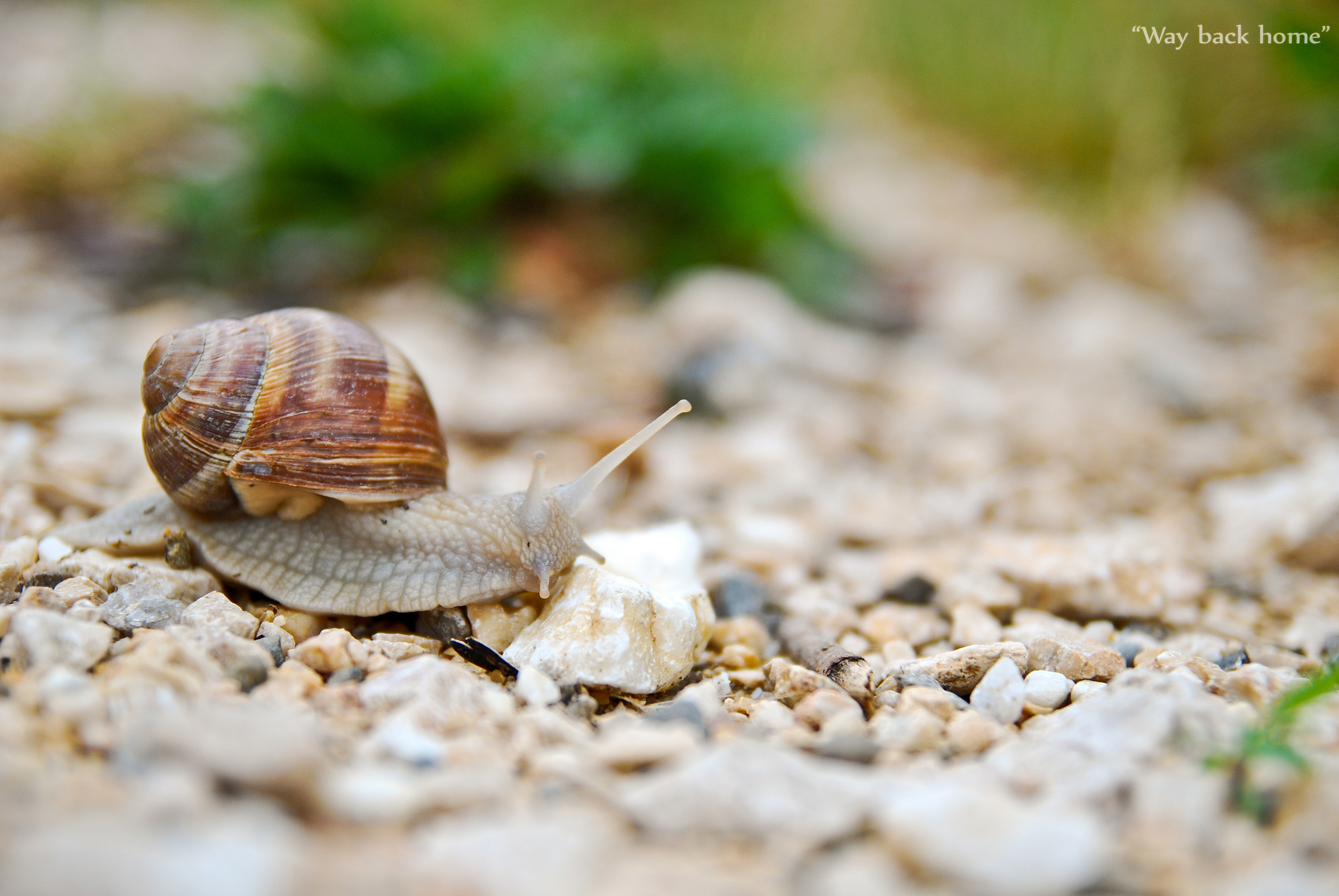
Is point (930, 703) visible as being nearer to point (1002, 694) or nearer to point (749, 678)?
point (1002, 694)

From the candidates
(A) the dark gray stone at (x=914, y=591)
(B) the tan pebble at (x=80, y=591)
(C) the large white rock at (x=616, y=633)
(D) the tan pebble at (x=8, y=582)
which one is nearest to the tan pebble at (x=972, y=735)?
(C) the large white rock at (x=616, y=633)

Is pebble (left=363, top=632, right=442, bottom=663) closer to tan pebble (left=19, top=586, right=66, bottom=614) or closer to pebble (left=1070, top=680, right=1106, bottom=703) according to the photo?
tan pebble (left=19, top=586, right=66, bottom=614)

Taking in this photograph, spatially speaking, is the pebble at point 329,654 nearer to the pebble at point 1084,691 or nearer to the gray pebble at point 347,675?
the gray pebble at point 347,675

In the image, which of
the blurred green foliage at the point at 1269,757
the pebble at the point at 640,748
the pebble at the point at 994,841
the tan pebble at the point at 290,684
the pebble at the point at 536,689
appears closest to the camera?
the pebble at the point at 994,841

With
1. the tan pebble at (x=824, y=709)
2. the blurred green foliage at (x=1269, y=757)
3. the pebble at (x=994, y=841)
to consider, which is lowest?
the tan pebble at (x=824, y=709)

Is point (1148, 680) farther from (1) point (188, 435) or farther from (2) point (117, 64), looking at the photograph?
(2) point (117, 64)

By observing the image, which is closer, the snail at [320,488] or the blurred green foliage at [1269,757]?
the blurred green foliage at [1269,757]
